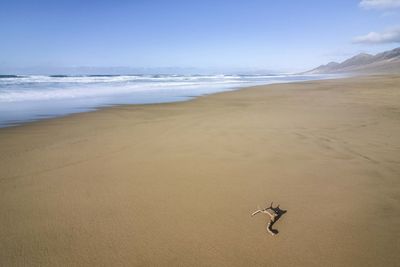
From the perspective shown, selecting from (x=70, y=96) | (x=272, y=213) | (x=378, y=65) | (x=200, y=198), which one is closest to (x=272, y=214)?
(x=272, y=213)

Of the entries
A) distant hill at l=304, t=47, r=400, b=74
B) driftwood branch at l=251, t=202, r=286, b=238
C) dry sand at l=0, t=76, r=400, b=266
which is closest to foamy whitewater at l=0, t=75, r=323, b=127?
dry sand at l=0, t=76, r=400, b=266

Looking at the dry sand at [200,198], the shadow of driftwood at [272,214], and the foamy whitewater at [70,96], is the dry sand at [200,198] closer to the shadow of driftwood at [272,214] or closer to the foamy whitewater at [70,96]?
the shadow of driftwood at [272,214]

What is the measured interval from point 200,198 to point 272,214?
28.3 inches

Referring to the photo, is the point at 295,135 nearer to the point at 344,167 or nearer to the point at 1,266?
the point at 344,167

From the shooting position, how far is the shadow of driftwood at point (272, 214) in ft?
7.15

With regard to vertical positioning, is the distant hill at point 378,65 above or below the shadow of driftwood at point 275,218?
above

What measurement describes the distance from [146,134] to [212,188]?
2824mm

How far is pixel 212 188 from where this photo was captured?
9.70 feet

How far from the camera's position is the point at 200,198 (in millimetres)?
2729

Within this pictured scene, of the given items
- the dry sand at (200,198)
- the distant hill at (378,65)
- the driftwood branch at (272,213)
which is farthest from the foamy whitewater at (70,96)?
the distant hill at (378,65)

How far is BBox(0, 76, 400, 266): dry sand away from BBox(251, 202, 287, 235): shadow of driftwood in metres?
0.04

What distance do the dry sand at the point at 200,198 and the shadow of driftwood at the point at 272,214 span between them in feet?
0.14

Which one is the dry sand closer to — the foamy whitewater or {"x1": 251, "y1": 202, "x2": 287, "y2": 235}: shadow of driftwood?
{"x1": 251, "y1": 202, "x2": 287, "y2": 235}: shadow of driftwood

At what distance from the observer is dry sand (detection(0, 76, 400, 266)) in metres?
1.94
